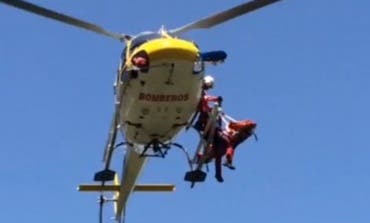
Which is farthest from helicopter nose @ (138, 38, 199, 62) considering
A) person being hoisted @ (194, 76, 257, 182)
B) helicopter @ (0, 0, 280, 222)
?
person being hoisted @ (194, 76, 257, 182)

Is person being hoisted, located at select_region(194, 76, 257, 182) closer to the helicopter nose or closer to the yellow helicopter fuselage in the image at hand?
the yellow helicopter fuselage

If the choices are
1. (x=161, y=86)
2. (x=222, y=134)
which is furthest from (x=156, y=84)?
(x=222, y=134)

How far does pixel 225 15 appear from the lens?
27.2m

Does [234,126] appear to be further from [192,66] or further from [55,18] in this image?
[55,18]

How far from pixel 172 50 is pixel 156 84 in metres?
0.97

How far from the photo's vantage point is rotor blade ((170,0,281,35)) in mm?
27078

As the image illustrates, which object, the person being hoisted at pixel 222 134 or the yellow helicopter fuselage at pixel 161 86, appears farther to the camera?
the person being hoisted at pixel 222 134

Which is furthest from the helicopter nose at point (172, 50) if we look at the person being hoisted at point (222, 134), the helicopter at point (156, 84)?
the person being hoisted at point (222, 134)

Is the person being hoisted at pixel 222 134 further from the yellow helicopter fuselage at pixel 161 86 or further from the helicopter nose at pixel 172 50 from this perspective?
the helicopter nose at pixel 172 50

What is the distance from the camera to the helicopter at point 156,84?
2547 centimetres

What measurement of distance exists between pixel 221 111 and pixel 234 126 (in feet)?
1.72

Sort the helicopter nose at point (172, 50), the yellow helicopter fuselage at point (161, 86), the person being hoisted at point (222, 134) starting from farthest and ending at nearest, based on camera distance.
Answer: the person being hoisted at point (222, 134), the yellow helicopter fuselage at point (161, 86), the helicopter nose at point (172, 50)

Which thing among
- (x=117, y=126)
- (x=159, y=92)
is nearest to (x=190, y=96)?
(x=159, y=92)

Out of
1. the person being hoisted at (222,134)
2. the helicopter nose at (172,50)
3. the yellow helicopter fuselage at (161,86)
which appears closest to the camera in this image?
the helicopter nose at (172,50)
